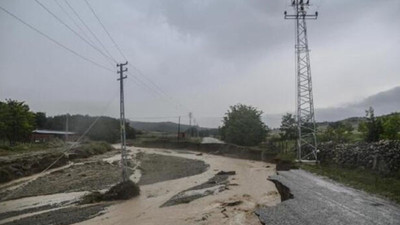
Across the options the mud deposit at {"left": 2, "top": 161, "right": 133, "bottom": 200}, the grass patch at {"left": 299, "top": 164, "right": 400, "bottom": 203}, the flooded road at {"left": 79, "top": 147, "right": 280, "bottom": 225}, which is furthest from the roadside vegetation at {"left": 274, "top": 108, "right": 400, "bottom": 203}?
the mud deposit at {"left": 2, "top": 161, "right": 133, "bottom": 200}

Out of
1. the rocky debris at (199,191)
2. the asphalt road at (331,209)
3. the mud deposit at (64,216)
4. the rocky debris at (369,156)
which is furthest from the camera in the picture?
the rocky debris at (199,191)

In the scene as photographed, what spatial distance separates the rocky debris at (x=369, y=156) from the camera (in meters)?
20.7

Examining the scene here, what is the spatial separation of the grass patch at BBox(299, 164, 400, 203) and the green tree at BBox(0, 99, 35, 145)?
147 feet

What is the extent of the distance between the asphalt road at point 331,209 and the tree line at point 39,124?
48.6 metres

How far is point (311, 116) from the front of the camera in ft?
106

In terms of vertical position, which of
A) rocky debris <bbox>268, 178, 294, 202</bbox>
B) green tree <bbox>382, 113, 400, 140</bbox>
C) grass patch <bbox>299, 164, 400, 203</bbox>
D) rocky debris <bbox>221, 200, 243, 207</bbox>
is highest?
green tree <bbox>382, 113, 400, 140</bbox>

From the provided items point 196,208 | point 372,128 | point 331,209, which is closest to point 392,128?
point 372,128

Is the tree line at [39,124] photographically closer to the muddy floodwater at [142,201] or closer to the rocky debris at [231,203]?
the muddy floodwater at [142,201]

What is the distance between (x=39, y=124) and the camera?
103062 mm

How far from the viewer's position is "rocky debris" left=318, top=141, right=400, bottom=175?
20.7 metres

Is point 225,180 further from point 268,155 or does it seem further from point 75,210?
point 268,155

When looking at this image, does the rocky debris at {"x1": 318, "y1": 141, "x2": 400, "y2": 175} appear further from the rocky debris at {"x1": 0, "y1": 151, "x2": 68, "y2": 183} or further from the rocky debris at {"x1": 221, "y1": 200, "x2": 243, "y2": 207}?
the rocky debris at {"x1": 0, "y1": 151, "x2": 68, "y2": 183}

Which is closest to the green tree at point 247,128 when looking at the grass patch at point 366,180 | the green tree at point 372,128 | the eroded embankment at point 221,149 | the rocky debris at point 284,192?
the eroded embankment at point 221,149

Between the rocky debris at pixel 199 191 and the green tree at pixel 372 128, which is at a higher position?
the green tree at pixel 372 128
